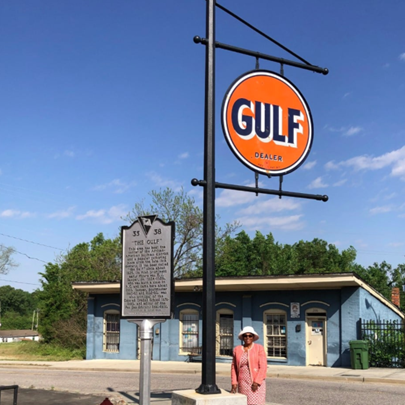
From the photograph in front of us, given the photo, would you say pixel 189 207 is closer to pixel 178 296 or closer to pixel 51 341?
pixel 51 341

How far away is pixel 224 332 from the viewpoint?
1053 inches

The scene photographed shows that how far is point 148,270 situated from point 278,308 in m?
18.7

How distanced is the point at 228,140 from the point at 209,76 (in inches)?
38.9

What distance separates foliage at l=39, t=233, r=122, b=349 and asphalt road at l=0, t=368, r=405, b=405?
1669 centimetres

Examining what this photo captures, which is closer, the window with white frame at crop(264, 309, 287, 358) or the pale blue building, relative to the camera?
the pale blue building

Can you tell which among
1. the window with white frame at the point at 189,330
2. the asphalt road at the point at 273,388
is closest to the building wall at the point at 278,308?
the window with white frame at the point at 189,330

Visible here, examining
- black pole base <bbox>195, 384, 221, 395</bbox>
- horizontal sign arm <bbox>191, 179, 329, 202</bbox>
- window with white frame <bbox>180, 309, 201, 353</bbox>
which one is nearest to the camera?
black pole base <bbox>195, 384, 221, 395</bbox>

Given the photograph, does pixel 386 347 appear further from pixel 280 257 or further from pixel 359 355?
pixel 280 257

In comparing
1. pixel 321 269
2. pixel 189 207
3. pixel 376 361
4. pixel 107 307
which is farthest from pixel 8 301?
pixel 376 361

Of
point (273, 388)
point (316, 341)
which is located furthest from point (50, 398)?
point (316, 341)

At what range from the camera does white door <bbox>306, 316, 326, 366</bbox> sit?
2425 centimetres

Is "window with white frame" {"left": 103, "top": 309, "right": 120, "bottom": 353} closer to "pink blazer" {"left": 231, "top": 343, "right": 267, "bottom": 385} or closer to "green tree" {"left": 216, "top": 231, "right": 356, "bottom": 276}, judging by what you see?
"pink blazer" {"left": 231, "top": 343, "right": 267, "bottom": 385}

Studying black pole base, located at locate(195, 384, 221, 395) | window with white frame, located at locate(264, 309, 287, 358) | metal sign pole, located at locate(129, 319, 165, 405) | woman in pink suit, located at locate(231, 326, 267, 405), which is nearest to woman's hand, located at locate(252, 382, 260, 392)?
woman in pink suit, located at locate(231, 326, 267, 405)

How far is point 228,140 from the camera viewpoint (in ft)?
28.1
